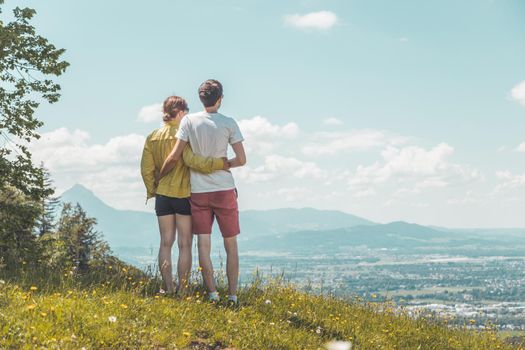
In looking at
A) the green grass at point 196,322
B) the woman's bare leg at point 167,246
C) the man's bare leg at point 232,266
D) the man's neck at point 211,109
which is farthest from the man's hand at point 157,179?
the green grass at point 196,322

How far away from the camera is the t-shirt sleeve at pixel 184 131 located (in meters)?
7.18

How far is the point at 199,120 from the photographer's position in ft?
23.4

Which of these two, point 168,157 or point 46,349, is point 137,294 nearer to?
point 168,157

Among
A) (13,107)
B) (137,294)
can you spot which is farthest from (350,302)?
(13,107)

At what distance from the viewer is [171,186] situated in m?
7.28

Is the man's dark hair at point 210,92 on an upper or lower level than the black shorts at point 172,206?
upper

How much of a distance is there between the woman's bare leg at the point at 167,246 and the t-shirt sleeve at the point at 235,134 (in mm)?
1243

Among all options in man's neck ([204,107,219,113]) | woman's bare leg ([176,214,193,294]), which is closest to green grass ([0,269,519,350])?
woman's bare leg ([176,214,193,294])

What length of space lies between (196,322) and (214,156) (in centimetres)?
204

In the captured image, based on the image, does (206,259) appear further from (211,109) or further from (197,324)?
(211,109)

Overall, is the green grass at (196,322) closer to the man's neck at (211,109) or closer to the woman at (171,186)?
the woman at (171,186)

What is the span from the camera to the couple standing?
7121 mm

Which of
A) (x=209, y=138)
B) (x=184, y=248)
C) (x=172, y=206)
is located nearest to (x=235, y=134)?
(x=209, y=138)

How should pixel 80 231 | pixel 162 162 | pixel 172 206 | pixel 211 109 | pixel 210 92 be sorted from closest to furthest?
pixel 210 92 → pixel 211 109 → pixel 172 206 → pixel 162 162 → pixel 80 231
